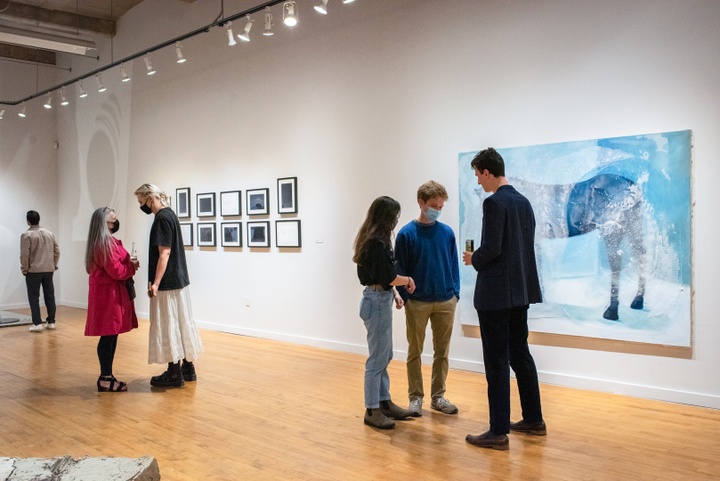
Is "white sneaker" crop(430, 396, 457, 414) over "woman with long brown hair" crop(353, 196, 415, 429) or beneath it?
beneath

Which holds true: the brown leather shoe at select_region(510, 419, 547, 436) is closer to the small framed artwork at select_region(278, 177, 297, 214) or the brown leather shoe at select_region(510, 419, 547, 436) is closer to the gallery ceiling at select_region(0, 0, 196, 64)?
the small framed artwork at select_region(278, 177, 297, 214)

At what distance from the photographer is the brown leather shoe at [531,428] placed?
3.91 metres

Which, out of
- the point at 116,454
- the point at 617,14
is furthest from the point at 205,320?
the point at 617,14

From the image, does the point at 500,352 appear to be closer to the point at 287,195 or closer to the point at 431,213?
the point at 431,213

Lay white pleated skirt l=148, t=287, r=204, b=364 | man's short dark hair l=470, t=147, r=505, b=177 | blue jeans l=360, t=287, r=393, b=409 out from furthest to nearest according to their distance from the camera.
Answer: white pleated skirt l=148, t=287, r=204, b=364
blue jeans l=360, t=287, r=393, b=409
man's short dark hair l=470, t=147, r=505, b=177

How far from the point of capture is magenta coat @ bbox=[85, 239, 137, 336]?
508cm

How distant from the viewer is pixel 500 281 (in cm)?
360

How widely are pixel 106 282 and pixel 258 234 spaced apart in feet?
9.86

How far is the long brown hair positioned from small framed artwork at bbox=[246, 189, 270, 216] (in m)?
4.06

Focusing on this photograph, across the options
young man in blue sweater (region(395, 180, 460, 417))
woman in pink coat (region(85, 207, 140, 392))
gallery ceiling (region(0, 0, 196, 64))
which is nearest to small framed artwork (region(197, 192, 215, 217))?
gallery ceiling (region(0, 0, 196, 64))

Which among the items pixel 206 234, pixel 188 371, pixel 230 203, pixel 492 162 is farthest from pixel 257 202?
pixel 492 162

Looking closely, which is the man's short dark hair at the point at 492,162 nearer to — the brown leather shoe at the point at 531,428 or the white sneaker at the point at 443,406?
the brown leather shoe at the point at 531,428

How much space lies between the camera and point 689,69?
4.59 metres

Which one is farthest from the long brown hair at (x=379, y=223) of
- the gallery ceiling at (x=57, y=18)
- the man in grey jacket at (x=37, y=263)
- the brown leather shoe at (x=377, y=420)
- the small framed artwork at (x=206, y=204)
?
the man in grey jacket at (x=37, y=263)
